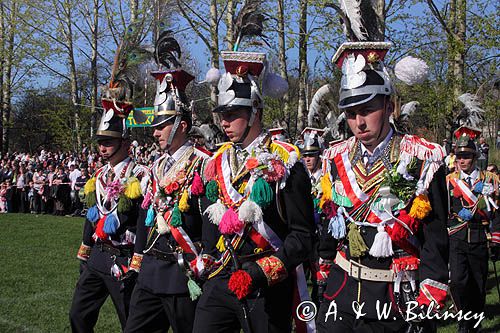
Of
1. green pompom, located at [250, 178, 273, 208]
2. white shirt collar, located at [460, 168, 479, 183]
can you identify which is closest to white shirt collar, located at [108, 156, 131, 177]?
green pompom, located at [250, 178, 273, 208]

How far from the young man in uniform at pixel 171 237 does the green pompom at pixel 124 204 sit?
0.80m

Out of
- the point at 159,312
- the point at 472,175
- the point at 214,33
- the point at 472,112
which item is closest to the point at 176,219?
the point at 159,312

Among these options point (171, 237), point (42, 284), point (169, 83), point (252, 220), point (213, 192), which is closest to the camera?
point (252, 220)

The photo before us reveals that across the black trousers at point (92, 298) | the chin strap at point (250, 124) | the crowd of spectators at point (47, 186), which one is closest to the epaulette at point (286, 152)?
the chin strap at point (250, 124)

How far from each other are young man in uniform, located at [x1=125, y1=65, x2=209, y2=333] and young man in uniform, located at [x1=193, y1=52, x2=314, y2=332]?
1.68 ft

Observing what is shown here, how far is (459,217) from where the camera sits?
30.4 feet

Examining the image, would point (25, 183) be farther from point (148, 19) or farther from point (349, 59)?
point (349, 59)

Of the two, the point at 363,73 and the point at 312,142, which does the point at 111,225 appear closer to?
the point at 363,73

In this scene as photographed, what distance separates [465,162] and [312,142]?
7.39 feet

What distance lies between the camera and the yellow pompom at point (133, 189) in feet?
21.2

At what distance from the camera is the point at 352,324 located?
404cm

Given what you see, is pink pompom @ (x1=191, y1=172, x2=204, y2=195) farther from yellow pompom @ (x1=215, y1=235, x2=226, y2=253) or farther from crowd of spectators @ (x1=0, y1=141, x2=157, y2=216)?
crowd of spectators @ (x1=0, y1=141, x2=157, y2=216)

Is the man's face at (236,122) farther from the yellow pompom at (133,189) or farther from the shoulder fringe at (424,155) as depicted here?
the yellow pompom at (133,189)

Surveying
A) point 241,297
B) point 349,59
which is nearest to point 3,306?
point 241,297
